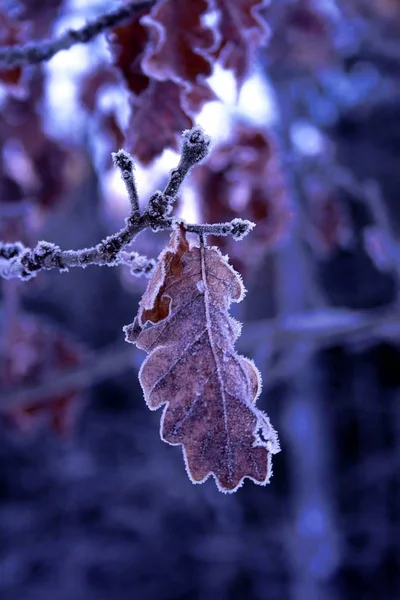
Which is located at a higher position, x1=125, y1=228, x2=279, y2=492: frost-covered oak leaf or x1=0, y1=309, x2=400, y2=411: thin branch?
x1=0, y1=309, x2=400, y2=411: thin branch

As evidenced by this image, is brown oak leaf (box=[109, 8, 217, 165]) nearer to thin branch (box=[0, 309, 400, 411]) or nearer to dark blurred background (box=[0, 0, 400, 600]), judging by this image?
thin branch (box=[0, 309, 400, 411])

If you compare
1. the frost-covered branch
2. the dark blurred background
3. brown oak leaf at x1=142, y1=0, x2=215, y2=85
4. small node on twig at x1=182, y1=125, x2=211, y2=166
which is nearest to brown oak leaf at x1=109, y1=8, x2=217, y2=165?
brown oak leaf at x1=142, y1=0, x2=215, y2=85

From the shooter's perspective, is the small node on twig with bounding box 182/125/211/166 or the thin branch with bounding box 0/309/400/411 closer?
the small node on twig with bounding box 182/125/211/166

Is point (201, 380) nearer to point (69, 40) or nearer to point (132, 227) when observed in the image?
point (132, 227)

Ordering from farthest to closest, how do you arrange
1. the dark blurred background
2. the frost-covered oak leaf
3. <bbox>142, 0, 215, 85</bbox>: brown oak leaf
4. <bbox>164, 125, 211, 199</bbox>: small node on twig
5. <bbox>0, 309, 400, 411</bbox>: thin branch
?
the dark blurred background < <bbox>0, 309, 400, 411</bbox>: thin branch < <bbox>142, 0, 215, 85</bbox>: brown oak leaf < the frost-covered oak leaf < <bbox>164, 125, 211, 199</bbox>: small node on twig

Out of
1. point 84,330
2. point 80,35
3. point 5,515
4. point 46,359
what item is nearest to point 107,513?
point 5,515

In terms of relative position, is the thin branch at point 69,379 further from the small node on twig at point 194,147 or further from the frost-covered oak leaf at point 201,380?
the small node on twig at point 194,147

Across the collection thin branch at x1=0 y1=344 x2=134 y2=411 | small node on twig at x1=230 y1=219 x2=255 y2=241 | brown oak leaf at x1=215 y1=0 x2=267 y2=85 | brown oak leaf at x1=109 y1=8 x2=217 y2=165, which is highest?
brown oak leaf at x1=215 y1=0 x2=267 y2=85
